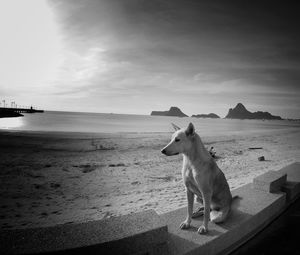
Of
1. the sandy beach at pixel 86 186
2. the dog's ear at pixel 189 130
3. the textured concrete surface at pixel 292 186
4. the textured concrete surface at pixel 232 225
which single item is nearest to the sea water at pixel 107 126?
the sandy beach at pixel 86 186

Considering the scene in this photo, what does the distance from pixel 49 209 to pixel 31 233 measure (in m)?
4.83

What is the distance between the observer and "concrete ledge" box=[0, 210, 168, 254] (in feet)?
5.98

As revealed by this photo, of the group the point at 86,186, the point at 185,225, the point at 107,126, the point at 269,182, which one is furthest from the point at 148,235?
the point at 107,126

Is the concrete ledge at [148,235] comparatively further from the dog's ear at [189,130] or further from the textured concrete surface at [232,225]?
the dog's ear at [189,130]

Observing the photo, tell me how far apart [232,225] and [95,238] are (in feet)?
6.80

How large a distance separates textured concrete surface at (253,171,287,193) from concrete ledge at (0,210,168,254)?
294 cm

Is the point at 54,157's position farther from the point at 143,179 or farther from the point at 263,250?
the point at 263,250

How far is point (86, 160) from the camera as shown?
522 inches

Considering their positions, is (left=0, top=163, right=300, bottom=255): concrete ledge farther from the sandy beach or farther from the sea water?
the sea water

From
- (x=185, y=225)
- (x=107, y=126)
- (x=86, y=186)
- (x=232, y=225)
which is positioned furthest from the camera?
(x=107, y=126)

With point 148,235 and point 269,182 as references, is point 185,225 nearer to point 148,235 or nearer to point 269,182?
point 148,235

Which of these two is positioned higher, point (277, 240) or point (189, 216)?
point (189, 216)

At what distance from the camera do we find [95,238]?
2.01 meters

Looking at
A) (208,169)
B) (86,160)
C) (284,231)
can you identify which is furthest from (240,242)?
(86,160)
